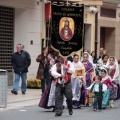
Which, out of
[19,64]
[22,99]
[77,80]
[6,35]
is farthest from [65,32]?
[6,35]

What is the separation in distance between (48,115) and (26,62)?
210 inches

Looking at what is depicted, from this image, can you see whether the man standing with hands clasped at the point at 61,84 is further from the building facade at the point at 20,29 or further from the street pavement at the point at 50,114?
the building facade at the point at 20,29

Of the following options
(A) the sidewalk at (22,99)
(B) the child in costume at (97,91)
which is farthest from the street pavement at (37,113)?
(B) the child in costume at (97,91)

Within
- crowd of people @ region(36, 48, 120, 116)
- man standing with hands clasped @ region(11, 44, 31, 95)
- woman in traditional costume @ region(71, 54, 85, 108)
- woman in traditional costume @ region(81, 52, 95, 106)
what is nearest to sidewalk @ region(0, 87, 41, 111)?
man standing with hands clasped @ region(11, 44, 31, 95)

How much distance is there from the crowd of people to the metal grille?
3390 millimetres

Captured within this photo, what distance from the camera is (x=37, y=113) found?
13.4 meters

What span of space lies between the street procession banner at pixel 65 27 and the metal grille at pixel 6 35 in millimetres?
6910

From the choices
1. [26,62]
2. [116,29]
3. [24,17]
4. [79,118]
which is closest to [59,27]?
[79,118]

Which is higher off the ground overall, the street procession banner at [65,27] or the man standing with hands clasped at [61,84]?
the street procession banner at [65,27]

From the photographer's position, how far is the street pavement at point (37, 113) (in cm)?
1250

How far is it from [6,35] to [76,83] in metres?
7.10

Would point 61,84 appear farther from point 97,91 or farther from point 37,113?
point 97,91

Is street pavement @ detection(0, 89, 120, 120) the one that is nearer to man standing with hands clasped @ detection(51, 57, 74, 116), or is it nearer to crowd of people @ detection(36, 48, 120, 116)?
crowd of people @ detection(36, 48, 120, 116)

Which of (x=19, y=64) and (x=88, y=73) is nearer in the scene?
(x=88, y=73)
